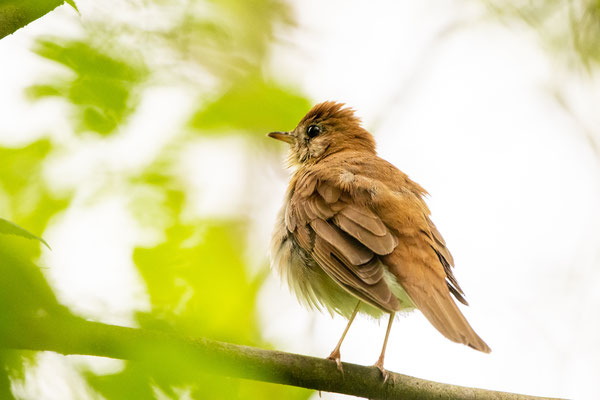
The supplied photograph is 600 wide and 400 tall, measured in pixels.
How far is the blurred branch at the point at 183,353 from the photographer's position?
1.55 m

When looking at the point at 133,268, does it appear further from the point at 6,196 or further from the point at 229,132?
the point at 229,132

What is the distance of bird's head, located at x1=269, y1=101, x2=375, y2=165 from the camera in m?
7.40

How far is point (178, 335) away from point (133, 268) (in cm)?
93

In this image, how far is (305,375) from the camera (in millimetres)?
4020

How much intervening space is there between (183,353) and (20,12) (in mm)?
1416

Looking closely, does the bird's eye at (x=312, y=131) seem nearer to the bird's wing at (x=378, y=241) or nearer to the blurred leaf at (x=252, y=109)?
the blurred leaf at (x=252, y=109)

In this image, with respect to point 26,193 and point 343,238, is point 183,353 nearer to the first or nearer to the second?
point 26,193

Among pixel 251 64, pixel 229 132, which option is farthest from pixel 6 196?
pixel 251 64

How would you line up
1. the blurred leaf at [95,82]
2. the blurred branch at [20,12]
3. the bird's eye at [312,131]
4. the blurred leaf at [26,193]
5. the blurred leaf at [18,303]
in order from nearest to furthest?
the blurred leaf at [18,303], the blurred branch at [20,12], the blurred leaf at [95,82], the blurred leaf at [26,193], the bird's eye at [312,131]

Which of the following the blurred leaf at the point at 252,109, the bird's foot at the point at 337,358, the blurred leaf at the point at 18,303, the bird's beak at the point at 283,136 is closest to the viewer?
the blurred leaf at the point at 18,303

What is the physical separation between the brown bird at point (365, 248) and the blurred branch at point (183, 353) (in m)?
0.30

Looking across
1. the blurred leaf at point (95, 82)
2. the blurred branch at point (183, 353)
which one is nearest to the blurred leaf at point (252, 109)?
the blurred leaf at point (95, 82)

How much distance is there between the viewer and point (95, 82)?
296 centimetres

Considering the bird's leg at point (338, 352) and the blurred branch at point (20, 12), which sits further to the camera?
the bird's leg at point (338, 352)
